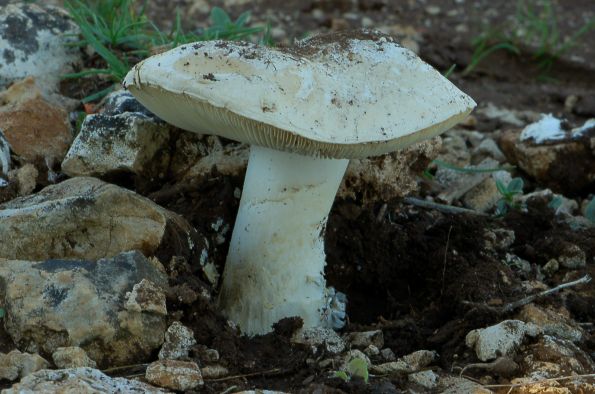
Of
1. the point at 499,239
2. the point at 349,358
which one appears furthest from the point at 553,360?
the point at 499,239

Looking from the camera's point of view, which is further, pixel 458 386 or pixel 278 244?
pixel 278 244

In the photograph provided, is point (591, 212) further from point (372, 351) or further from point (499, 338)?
point (372, 351)

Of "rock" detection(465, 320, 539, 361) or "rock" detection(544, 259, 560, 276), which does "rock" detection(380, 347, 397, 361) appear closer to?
"rock" detection(465, 320, 539, 361)

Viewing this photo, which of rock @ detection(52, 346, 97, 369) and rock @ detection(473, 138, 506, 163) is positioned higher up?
rock @ detection(473, 138, 506, 163)

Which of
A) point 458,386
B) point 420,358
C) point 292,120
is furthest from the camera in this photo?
point 420,358

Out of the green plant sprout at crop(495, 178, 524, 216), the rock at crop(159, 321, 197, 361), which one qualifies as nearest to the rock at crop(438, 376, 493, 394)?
the rock at crop(159, 321, 197, 361)

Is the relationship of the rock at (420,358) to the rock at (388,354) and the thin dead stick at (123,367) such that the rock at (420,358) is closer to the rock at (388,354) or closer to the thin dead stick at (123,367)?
the rock at (388,354)
